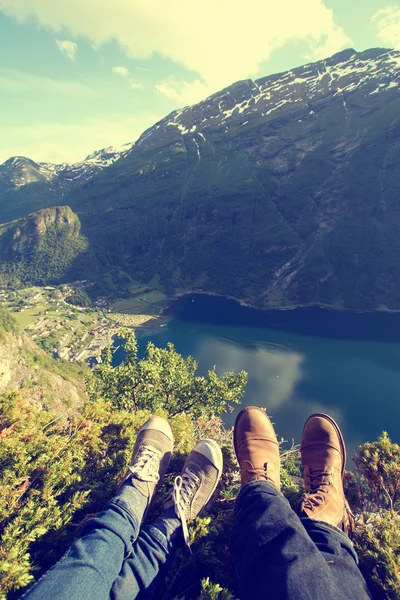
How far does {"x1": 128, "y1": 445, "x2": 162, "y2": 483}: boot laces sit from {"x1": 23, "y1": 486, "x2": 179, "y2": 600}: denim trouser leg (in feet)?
1.75

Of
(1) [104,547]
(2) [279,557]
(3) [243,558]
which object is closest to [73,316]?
(1) [104,547]

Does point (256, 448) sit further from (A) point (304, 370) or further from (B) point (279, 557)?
(A) point (304, 370)

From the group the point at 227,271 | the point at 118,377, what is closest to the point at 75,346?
the point at 227,271

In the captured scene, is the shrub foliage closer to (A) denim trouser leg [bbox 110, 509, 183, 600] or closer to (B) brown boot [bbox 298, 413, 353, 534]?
(A) denim trouser leg [bbox 110, 509, 183, 600]

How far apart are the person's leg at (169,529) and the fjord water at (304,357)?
204 feet

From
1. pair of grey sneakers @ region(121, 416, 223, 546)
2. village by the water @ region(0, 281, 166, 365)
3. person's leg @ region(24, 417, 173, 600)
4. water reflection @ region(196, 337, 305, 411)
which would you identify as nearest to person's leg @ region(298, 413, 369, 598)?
pair of grey sneakers @ region(121, 416, 223, 546)

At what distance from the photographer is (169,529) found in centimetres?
436

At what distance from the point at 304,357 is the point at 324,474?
95.3m

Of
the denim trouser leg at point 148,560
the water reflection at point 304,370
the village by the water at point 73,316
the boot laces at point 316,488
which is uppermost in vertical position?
the denim trouser leg at point 148,560

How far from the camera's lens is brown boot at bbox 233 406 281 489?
5.52 meters

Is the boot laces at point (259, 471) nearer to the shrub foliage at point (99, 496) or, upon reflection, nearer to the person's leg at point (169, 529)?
the person's leg at point (169, 529)

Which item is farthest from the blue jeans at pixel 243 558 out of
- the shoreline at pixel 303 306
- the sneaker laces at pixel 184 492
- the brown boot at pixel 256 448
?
the shoreline at pixel 303 306

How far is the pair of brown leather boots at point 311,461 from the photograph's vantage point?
4836 millimetres

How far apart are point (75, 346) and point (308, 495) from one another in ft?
410
